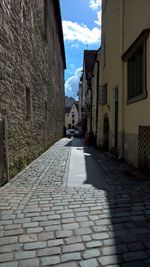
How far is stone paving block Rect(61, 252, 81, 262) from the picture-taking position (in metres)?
2.73

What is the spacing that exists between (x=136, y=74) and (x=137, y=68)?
0.20 m

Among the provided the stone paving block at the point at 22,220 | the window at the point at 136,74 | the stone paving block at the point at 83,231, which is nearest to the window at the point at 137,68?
the window at the point at 136,74

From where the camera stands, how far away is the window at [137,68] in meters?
7.45

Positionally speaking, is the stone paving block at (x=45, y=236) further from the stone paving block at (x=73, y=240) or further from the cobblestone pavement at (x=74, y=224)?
the stone paving block at (x=73, y=240)

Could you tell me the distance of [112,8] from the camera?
1270cm

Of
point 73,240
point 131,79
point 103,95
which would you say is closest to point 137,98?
point 131,79

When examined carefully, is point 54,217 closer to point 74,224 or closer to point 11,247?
point 74,224

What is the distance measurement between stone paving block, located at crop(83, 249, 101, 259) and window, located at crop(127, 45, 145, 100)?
5.63 m

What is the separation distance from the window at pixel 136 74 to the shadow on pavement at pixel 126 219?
2.95 meters

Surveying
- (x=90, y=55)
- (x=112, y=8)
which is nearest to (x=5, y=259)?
(x=112, y=8)

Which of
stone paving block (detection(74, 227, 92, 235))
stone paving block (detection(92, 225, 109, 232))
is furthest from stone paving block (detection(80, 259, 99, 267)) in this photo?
stone paving block (detection(92, 225, 109, 232))

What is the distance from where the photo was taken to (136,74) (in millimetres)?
8469

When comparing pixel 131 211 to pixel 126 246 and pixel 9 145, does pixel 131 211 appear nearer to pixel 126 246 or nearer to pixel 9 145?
pixel 126 246

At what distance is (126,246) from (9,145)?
13.5 feet
